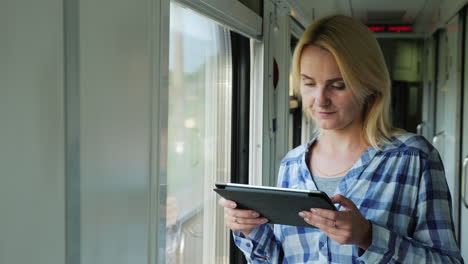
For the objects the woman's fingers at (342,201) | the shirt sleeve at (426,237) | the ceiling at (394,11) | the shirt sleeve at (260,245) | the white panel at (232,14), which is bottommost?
the shirt sleeve at (260,245)

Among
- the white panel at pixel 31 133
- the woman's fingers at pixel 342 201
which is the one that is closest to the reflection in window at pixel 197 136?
the woman's fingers at pixel 342 201

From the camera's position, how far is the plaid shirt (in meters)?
1.22

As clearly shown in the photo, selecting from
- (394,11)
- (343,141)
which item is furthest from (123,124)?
(394,11)

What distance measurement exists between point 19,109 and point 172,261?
3.43ft

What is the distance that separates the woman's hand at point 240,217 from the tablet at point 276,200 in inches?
0.5

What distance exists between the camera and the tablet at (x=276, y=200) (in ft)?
3.58

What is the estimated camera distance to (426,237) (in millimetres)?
1236

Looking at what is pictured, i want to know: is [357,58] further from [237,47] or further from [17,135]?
[17,135]

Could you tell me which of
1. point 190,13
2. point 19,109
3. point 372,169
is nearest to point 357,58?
point 372,169

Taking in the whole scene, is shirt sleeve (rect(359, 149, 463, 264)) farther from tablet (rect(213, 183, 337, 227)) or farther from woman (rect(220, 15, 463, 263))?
tablet (rect(213, 183, 337, 227))

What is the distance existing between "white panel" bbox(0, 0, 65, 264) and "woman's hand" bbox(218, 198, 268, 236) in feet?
1.96

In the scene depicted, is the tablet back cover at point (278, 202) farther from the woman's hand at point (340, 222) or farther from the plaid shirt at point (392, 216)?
the plaid shirt at point (392, 216)

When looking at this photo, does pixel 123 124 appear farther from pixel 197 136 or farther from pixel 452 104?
pixel 452 104

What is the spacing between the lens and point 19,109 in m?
0.66
